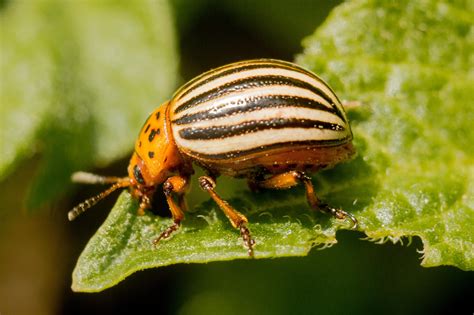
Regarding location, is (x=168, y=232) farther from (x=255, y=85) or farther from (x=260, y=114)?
(x=255, y=85)

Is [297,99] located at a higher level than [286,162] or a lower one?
higher

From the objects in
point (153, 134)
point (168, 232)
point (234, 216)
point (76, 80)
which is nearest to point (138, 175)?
point (153, 134)

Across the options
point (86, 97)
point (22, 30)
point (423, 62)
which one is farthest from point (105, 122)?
point (423, 62)

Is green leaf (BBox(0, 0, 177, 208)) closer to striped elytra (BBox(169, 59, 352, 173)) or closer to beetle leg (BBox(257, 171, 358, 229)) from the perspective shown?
striped elytra (BBox(169, 59, 352, 173))

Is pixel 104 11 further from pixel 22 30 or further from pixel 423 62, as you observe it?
pixel 423 62

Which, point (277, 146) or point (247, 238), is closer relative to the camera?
point (247, 238)

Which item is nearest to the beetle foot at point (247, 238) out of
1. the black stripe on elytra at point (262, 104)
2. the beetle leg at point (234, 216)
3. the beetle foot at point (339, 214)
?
the beetle leg at point (234, 216)

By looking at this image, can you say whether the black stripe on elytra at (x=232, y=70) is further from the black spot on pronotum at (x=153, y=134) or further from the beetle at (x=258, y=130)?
the black spot on pronotum at (x=153, y=134)
